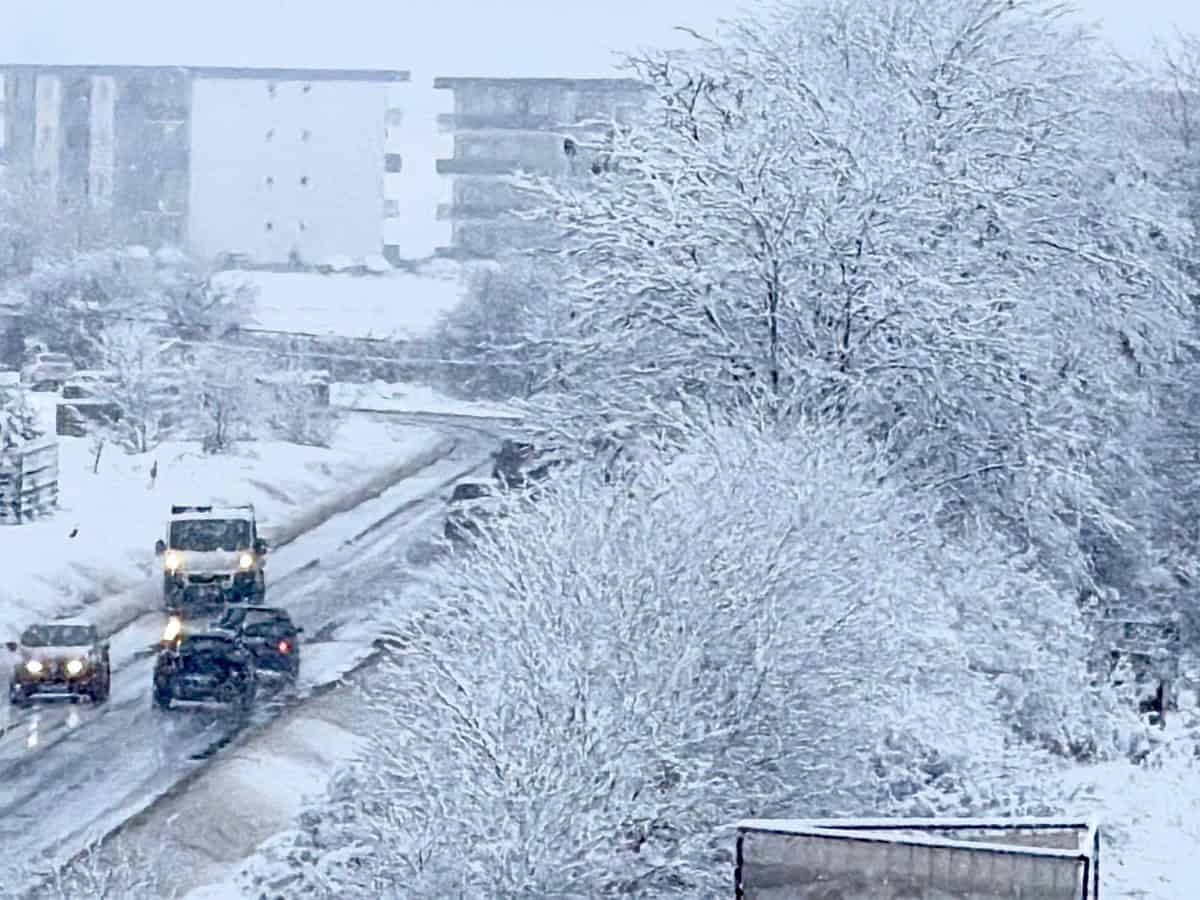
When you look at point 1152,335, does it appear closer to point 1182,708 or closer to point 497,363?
point 1182,708

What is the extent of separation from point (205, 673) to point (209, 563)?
8.10m

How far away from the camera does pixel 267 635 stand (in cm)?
2900

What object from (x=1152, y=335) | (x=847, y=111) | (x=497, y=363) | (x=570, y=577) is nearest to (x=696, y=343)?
(x=847, y=111)

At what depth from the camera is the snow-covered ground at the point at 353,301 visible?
83088 mm

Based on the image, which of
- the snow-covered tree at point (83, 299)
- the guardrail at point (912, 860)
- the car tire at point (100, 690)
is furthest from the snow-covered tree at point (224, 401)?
the guardrail at point (912, 860)

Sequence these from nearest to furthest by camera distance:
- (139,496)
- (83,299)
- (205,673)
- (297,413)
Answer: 1. (205,673)
2. (139,496)
3. (297,413)
4. (83,299)

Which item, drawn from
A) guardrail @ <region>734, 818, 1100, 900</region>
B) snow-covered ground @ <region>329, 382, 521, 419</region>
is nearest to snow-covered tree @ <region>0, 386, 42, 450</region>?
snow-covered ground @ <region>329, 382, 521, 419</region>

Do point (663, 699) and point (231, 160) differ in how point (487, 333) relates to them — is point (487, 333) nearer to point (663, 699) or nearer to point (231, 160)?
point (231, 160)

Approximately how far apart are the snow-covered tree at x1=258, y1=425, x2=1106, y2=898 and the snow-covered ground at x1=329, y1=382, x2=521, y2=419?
47.0 m

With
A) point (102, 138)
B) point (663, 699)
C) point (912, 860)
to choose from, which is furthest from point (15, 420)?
point (102, 138)

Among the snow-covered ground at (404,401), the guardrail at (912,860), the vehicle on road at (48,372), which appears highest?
the guardrail at (912,860)

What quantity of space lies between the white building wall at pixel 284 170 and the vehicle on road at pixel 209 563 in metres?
64.4

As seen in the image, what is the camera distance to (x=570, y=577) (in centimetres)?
1753

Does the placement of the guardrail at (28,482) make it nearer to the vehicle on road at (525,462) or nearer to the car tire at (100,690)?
the vehicle on road at (525,462)
